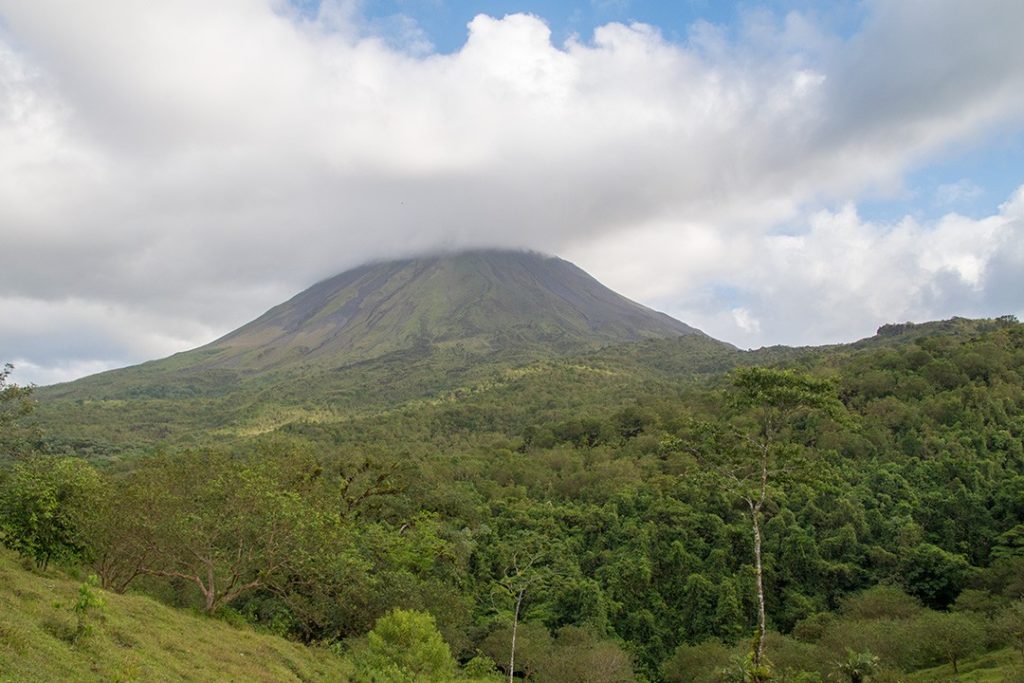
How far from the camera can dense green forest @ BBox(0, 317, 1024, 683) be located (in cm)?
2045

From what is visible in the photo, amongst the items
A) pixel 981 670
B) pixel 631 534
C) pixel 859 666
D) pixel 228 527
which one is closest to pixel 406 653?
pixel 228 527

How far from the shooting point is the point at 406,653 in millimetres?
19344

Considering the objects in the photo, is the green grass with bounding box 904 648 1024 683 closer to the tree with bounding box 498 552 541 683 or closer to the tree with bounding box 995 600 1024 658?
the tree with bounding box 995 600 1024 658

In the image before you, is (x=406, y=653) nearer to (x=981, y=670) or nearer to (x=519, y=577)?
(x=519, y=577)

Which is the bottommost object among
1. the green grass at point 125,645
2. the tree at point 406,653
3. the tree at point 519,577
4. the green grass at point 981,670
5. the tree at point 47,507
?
the green grass at point 981,670

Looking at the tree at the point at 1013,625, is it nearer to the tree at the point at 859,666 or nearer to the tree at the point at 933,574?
the tree at the point at 859,666

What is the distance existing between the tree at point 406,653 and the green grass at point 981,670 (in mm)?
17811

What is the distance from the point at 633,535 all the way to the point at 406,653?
969 inches

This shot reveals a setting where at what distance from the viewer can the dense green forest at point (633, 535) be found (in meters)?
20.5

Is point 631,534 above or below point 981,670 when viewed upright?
above

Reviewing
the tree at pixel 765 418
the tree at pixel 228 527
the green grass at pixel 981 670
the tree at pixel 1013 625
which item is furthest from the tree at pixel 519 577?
the tree at pixel 1013 625

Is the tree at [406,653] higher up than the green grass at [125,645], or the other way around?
the green grass at [125,645]

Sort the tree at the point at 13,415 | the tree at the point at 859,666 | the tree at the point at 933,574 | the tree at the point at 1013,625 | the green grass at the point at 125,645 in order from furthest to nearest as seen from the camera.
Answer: the tree at the point at 933,574 → the tree at the point at 859,666 → the tree at the point at 1013,625 → the tree at the point at 13,415 → the green grass at the point at 125,645

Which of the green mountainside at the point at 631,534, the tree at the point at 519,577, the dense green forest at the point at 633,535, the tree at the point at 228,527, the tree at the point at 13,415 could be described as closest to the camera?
the tree at the point at 13,415
